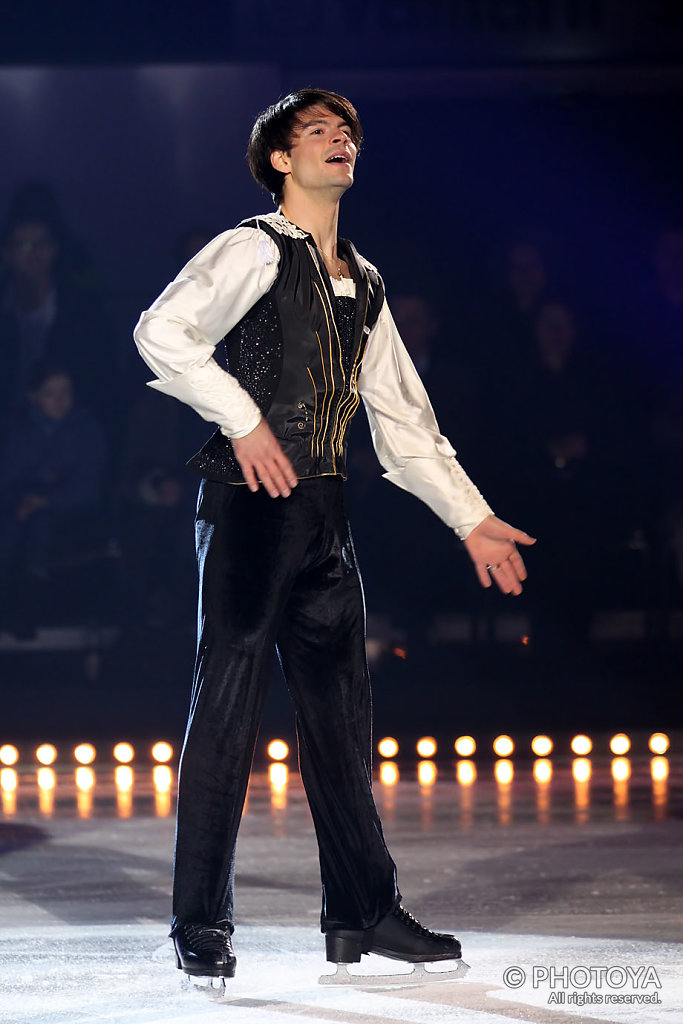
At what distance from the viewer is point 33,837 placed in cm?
A: 389

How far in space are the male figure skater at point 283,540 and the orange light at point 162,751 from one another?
2.63m

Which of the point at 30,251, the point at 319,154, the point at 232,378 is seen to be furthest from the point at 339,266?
the point at 30,251

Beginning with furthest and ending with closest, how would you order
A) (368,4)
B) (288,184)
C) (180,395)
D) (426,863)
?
1. (368,4)
2. (426,863)
3. (288,184)
4. (180,395)

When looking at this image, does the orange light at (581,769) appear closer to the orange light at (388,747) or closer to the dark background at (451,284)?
the dark background at (451,284)

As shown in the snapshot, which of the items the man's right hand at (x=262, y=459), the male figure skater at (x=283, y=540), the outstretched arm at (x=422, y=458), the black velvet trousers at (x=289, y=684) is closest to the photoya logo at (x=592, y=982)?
the male figure skater at (x=283, y=540)

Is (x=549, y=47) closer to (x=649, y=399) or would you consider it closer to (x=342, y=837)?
(x=649, y=399)

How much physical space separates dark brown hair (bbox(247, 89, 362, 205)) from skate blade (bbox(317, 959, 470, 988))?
1309 millimetres

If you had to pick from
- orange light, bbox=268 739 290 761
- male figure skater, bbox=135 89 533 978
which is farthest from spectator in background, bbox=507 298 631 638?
male figure skater, bbox=135 89 533 978

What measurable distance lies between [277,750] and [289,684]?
8.72 ft

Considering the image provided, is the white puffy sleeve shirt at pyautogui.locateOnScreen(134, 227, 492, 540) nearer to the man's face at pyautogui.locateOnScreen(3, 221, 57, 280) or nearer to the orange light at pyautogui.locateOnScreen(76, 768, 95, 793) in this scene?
the orange light at pyautogui.locateOnScreen(76, 768, 95, 793)

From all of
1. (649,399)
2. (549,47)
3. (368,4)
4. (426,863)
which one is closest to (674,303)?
(649,399)

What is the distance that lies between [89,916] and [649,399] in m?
3.33

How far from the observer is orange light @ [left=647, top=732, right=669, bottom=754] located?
17.1 feet

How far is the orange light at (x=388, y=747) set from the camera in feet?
17.1
